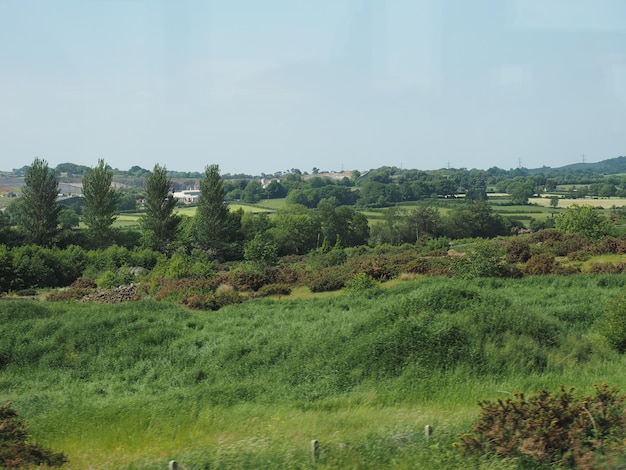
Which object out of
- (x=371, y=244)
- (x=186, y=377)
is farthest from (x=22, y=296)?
(x=371, y=244)

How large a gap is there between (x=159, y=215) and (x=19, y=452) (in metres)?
46.5

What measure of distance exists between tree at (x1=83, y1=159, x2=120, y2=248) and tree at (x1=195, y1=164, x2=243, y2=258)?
26.8 ft

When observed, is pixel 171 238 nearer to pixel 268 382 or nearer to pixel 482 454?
pixel 268 382

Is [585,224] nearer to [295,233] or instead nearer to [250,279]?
[250,279]

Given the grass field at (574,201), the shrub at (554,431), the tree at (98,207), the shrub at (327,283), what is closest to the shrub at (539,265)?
the shrub at (327,283)

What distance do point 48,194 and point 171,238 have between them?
10.9m

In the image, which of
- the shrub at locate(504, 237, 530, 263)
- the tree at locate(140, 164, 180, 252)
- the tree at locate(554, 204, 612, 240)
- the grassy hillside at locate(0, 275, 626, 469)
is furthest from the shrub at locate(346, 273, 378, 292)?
the tree at locate(140, 164, 180, 252)

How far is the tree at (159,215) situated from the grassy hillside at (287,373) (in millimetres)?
32070

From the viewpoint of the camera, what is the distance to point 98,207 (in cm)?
4919

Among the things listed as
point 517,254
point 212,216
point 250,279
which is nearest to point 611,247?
point 517,254

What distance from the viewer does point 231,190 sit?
456 feet

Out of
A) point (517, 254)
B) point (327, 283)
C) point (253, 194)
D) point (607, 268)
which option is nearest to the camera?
point (607, 268)

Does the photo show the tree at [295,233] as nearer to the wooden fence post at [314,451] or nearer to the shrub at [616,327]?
the shrub at [616,327]

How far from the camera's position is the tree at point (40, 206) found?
46312mm
